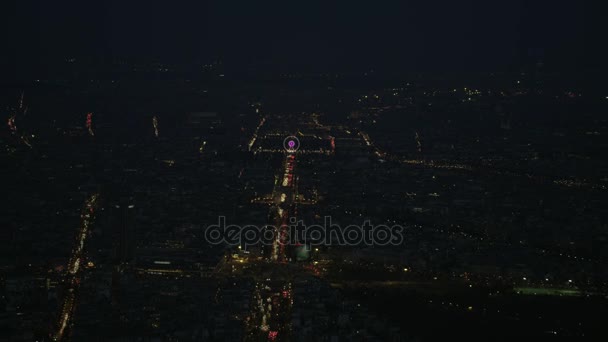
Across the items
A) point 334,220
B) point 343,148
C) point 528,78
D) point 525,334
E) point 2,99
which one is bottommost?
point 525,334

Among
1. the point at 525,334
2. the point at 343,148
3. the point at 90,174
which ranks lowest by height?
the point at 525,334

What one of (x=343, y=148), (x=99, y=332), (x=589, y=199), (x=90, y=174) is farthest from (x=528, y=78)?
(x=99, y=332)

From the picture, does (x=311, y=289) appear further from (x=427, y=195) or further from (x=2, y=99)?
(x=2, y=99)

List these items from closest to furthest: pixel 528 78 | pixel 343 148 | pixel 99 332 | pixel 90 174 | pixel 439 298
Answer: pixel 99 332 → pixel 439 298 → pixel 90 174 → pixel 343 148 → pixel 528 78

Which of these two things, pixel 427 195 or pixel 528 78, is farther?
pixel 528 78

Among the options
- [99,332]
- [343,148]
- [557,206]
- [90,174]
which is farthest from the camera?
[343,148]

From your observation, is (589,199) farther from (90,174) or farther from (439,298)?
(90,174)

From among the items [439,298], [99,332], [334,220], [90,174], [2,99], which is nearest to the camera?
[99,332]

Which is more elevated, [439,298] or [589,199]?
[589,199]

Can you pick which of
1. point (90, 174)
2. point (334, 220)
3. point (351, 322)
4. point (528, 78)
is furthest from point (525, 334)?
point (528, 78)
